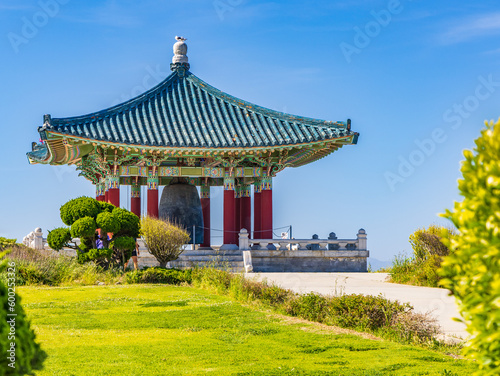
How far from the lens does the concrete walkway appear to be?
1146 cm

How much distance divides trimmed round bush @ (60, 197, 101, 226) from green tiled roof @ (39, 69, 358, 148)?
432 centimetres

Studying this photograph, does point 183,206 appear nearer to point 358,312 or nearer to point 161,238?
point 161,238

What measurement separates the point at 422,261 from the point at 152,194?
1111 centimetres

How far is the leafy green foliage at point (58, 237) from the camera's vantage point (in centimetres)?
2022

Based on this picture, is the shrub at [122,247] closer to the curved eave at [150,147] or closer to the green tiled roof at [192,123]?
the curved eave at [150,147]

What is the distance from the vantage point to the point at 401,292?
15664 millimetres

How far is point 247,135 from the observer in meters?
26.1

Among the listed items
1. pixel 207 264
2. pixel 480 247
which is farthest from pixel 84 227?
pixel 480 247

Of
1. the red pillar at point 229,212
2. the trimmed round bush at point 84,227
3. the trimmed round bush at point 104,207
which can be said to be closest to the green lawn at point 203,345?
the trimmed round bush at point 84,227

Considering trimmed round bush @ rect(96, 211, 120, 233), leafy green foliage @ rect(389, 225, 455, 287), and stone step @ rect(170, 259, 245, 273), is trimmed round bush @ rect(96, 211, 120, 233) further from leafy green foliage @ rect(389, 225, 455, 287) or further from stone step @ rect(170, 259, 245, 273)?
leafy green foliage @ rect(389, 225, 455, 287)

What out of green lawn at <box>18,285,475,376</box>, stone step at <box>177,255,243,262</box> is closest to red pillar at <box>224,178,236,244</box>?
stone step at <box>177,255,243,262</box>

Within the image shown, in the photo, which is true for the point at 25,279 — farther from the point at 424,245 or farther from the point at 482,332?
the point at 482,332

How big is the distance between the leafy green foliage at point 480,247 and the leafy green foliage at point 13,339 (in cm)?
301

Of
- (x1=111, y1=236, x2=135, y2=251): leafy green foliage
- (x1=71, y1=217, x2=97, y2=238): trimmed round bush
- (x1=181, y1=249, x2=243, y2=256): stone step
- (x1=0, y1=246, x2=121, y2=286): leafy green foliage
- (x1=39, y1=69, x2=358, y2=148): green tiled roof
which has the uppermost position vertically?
(x1=39, y1=69, x2=358, y2=148): green tiled roof
